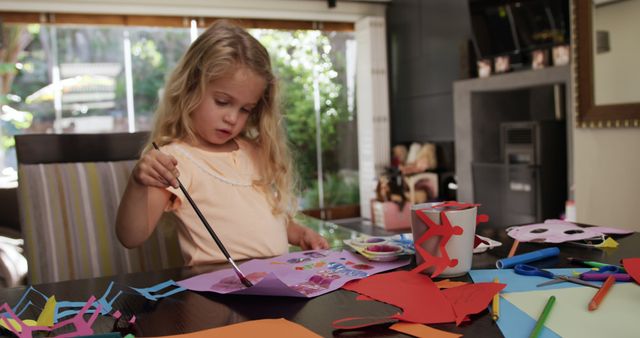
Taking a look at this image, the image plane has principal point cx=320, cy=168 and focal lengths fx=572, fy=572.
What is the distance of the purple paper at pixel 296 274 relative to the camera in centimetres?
71

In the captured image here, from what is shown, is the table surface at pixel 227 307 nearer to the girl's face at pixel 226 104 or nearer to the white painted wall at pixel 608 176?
the girl's face at pixel 226 104

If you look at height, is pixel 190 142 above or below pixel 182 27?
below

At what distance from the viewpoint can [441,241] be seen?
77cm

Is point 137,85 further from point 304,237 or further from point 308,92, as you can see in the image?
point 304,237

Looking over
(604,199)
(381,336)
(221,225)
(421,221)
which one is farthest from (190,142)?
(604,199)

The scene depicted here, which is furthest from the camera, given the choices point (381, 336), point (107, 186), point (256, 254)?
point (107, 186)

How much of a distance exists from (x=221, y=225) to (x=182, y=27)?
4113 mm

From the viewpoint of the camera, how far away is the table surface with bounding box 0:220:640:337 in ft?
1.96

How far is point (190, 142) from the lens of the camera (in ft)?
4.11

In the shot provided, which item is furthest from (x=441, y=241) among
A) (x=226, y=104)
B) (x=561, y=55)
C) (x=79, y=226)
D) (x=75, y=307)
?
(x=561, y=55)

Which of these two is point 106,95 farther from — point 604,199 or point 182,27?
point 604,199

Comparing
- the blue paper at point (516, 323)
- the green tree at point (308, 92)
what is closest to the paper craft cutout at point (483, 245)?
the blue paper at point (516, 323)

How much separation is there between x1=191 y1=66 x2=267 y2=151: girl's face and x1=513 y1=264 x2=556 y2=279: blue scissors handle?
0.65 metres

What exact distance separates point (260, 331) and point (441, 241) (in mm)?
301
